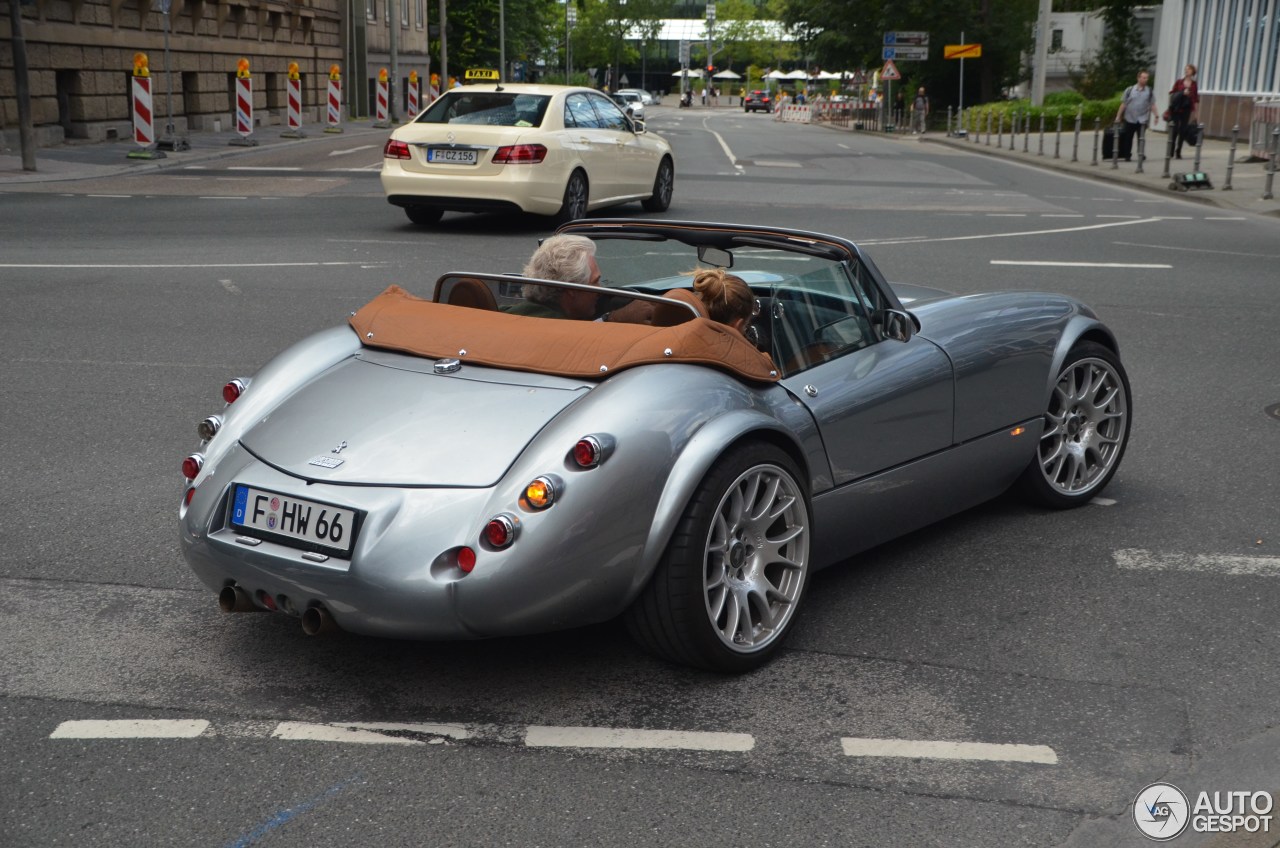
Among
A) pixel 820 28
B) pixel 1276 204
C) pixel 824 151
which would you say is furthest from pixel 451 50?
pixel 1276 204

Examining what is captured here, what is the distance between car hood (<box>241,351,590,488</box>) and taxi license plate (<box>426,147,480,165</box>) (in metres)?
11.3

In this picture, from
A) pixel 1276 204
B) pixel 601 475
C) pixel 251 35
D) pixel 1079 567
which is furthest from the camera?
pixel 251 35

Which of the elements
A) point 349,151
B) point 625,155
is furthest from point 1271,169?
point 349,151

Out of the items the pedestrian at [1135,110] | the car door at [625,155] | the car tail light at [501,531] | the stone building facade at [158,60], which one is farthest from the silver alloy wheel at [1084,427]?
the pedestrian at [1135,110]

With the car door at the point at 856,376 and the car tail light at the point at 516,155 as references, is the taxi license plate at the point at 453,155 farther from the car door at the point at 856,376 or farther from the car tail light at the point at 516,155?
the car door at the point at 856,376

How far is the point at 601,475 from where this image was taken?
11.8 ft

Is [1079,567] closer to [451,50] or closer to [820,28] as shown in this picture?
[820,28]

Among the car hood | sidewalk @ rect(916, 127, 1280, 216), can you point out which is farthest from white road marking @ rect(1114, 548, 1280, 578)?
sidewalk @ rect(916, 127, 1280, 216)

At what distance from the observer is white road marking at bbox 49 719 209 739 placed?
11.5 feet

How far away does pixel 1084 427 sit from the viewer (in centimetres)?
565

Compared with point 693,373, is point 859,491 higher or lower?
lower

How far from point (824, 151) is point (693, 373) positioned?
110 ft

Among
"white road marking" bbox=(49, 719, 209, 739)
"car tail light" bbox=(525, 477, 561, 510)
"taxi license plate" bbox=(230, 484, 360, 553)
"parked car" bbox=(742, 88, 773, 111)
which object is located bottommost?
A: "parked car" bbox=(742, 88, 773, 111)

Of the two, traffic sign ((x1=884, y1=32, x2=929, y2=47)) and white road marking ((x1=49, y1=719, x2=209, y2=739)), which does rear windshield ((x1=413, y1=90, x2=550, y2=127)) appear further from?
traffic sign ((x1=884, y1=32, x2=929, y2=47))
